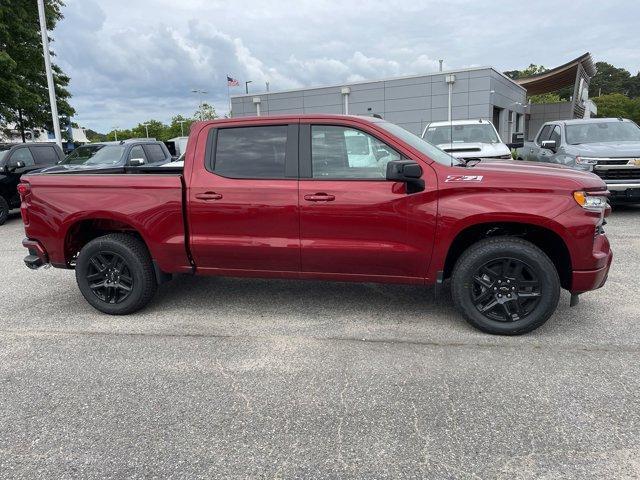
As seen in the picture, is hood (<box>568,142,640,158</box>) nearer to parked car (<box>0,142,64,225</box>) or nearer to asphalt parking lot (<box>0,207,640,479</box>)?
asphalt parking lot (<box>0,207,640,479</box>)

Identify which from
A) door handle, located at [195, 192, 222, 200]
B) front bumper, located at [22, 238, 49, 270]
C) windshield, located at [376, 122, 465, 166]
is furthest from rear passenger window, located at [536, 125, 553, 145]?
front bumper, located at [22, 238, 49, 270]

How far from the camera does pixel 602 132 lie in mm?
9961

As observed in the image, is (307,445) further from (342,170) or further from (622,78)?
(622,78)

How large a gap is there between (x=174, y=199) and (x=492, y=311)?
9.34ft

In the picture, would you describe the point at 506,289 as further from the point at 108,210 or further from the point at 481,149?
the point at 481,149

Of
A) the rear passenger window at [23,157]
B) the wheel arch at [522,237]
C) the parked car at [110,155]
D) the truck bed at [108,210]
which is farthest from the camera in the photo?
the rear passenger window at [23,157]

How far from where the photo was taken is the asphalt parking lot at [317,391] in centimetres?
→ 252

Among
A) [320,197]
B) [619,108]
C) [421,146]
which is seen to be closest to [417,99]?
[421,146]

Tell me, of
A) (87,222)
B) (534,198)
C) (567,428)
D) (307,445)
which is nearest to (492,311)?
(534,198)

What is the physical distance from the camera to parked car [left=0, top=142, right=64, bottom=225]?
1063 centimetres

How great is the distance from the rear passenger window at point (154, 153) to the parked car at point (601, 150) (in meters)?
9.02

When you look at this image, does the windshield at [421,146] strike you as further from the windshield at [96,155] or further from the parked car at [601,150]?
the windshield at [96,155]

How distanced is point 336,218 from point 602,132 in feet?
27.6

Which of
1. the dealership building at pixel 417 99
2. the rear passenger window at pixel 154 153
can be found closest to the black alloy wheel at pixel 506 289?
the rear passenger window at pixel 154 153
